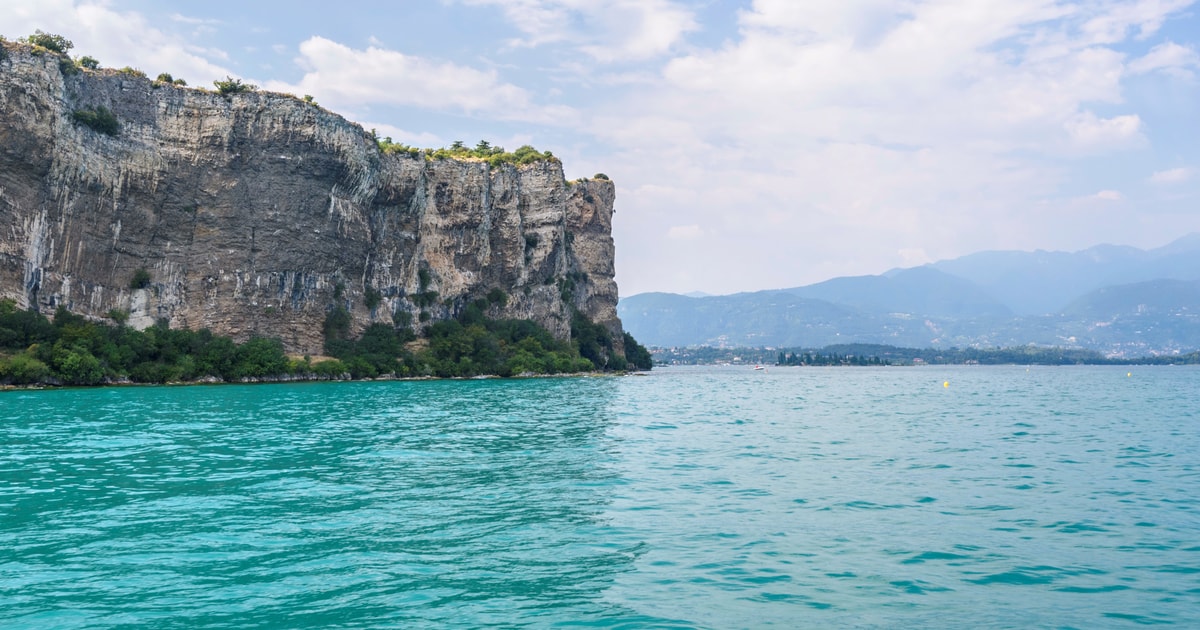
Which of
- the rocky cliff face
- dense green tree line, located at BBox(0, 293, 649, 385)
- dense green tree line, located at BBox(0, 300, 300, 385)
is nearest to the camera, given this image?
dense green tree line, located at BBox(0, 300, 300, 385)

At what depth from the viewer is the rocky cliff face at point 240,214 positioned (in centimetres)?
6762

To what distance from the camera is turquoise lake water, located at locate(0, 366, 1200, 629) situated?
28.9 feet

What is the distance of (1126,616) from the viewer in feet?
28.3

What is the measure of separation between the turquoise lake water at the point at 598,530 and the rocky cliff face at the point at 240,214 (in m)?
53.2

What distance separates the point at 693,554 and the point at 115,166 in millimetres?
78372

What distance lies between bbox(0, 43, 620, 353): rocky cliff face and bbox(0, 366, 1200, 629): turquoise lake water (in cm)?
5323

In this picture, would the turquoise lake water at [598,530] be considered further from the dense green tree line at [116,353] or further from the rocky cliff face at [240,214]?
the rocky cliff face at [240,214]

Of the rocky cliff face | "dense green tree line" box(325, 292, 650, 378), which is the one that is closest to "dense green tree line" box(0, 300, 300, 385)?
the rocky cliff face

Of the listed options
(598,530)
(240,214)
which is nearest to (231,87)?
(240,214)

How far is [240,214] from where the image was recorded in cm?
8300

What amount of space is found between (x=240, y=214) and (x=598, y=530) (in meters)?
80.0

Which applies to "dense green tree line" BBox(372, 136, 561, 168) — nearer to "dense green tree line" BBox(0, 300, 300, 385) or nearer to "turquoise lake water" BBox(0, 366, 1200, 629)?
"dense green tree line" BBox(0, 300, 300, 385)

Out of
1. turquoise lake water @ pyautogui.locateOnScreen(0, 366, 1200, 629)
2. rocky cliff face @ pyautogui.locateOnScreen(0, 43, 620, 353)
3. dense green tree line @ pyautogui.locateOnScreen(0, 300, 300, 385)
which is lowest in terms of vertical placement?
turquoise lake water @ pyautogui.locateOnScreen(0, 366, 1200, 629)

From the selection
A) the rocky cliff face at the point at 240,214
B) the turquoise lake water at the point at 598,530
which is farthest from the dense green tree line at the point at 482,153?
the turquoise lake water at the point at 598,530
